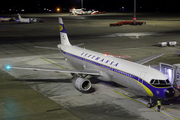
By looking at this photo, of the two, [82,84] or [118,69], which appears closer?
[118,69]

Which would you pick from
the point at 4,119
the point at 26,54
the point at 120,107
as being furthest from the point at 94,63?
the point at 26,54

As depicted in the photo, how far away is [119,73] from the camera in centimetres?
2552

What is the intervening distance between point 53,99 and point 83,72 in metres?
4.82

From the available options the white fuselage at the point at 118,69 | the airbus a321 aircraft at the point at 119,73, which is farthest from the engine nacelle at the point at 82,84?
the white fuselage at the point at 118,69

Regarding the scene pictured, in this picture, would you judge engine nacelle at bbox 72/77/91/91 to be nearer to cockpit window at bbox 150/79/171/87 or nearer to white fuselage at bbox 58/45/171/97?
white fuselage at bbox 58/45/171/97

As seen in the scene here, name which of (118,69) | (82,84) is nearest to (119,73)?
(118,69)

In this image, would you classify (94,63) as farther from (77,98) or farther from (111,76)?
(77,98)

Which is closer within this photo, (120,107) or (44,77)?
(120,107)

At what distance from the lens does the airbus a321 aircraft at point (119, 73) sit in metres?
22.0

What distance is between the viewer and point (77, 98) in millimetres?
25703

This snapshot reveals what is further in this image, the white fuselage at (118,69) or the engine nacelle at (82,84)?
the engine nacelle at (82,84)

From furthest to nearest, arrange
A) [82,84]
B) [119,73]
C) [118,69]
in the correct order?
[82,84] → [118,69] → [119,73]

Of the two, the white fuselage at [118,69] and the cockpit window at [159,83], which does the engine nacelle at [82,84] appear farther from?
the cockpit window at [159,83]

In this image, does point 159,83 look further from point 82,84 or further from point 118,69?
point 82,84
